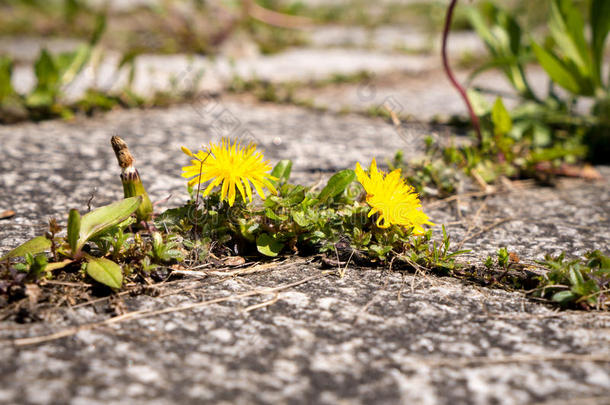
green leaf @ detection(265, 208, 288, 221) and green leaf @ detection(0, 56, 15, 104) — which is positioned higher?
green leaf @ detection(0, 56, 15, 104)

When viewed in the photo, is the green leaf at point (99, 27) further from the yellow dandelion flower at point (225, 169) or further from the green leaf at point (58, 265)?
the green leaf at point (58, 265)

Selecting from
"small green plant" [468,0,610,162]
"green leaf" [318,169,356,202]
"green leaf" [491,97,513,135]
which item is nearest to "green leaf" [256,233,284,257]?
"green leaf" [318,169,356,202]

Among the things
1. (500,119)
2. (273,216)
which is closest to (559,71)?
(500,119)

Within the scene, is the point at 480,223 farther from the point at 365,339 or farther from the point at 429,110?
the point at 429,110

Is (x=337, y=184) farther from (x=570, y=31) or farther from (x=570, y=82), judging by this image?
(x=570, y=31)

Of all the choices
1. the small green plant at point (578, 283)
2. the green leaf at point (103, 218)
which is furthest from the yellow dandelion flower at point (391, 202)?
the green leaf at point (103, 218)

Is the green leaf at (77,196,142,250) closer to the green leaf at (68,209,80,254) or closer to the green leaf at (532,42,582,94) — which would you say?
the green leaf at (68,209,80,254)

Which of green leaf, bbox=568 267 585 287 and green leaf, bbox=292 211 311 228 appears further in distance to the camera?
green leaf, bbox=292 211 311 228
